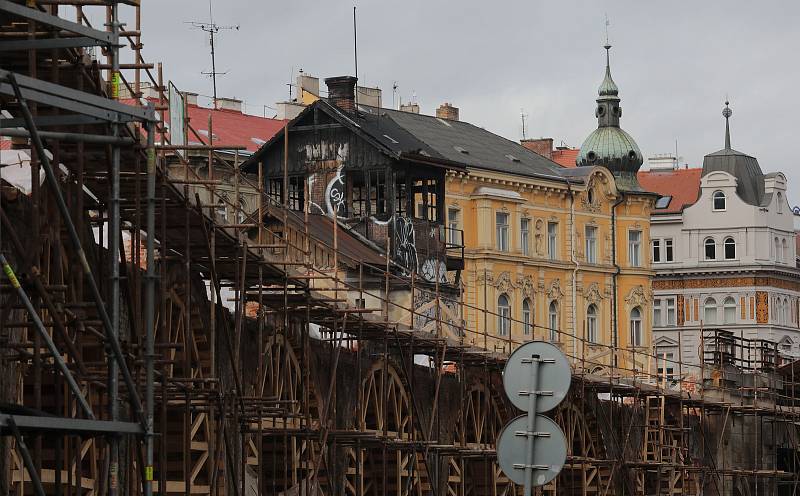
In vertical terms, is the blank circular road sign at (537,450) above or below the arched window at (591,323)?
below

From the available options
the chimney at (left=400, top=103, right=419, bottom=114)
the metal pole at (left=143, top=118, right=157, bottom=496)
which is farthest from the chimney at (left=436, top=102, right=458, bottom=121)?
the metal pole at (left=143, top=118, right=157, bottom=496)

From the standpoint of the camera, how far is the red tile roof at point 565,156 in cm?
9969

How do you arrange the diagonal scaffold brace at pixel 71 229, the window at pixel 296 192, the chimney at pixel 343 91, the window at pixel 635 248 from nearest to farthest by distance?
the diagonal scaffold brace at pixel 71 229, the window at pixel 296 192, the chimney at pixel 343 91, the window at pixel 635 248

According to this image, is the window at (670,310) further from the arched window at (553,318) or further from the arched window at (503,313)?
the arched window at (503,313)

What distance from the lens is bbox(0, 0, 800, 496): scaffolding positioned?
63.0 feet

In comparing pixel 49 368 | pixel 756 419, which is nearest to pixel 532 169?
pixel 756 419

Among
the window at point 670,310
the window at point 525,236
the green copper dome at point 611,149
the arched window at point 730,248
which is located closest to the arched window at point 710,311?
the window at point 670,310

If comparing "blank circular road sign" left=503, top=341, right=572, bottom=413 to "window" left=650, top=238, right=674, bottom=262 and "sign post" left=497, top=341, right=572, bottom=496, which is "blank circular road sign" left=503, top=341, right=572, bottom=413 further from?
"window" left=650, top=238, right=674, bottom=262

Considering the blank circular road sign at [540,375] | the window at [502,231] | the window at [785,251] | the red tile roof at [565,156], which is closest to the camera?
the blank circular road sign at [540,375]

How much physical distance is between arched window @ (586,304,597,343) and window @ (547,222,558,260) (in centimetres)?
260

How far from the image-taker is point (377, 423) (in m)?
42.8

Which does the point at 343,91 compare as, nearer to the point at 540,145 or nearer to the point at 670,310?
the point at 540,145

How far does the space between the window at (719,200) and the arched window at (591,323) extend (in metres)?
23.1

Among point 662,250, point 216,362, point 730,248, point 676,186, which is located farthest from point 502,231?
point 216,362
